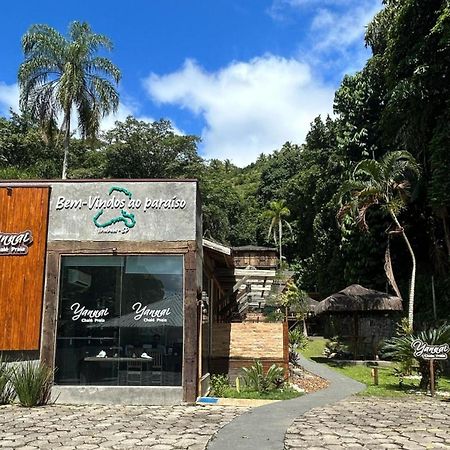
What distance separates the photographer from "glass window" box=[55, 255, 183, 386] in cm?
1121

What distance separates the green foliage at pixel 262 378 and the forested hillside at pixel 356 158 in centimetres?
1140

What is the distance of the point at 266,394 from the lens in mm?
12617

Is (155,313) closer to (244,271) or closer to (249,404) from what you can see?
(249,404)

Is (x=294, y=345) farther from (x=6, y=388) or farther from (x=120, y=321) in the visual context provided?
(x=6, y=388)

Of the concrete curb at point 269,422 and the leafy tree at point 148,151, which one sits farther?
the leafy tree at point 148,151

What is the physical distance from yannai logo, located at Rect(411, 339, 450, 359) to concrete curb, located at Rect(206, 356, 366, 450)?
202cm

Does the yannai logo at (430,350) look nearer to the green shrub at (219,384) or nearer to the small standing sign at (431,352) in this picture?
the small standing sign at (431,352)

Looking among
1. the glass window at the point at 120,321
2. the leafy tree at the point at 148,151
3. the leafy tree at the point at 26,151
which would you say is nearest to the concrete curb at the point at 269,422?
the glass window at the point at 120,321

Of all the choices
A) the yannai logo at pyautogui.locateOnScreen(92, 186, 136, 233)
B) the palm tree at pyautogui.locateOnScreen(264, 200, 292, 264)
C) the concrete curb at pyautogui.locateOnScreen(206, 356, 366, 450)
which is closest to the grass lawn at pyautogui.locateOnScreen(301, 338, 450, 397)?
the concrete curb at pyautogui.locateOnScreen(206, 356, 366, 450)

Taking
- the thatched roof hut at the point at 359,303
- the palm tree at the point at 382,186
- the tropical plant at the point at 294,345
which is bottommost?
the tropical plant at the point at 294,345

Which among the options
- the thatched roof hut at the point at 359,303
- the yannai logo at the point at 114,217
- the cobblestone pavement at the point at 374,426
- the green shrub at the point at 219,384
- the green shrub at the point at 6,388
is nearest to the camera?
the cobblestone pavement at the point at 374,426

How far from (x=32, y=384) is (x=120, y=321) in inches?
84.3

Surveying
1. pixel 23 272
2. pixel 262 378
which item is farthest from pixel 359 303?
pixel 23 272

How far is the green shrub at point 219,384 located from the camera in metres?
12.7
